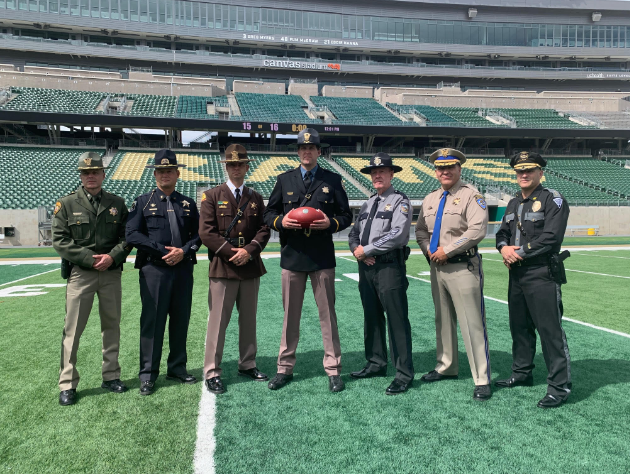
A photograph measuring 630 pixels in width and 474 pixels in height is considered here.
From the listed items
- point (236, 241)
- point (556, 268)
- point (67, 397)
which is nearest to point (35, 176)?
point (67, 397)

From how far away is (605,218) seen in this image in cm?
2820

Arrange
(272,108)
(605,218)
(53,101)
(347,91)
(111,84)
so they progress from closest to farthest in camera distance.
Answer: (605,218) < (53,101) < (111,84) < (272,108) < (347,91)

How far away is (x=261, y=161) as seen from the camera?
104 ft

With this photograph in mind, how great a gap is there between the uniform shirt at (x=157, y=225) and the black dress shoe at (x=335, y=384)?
72.7 inches

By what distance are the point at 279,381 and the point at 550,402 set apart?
7.74 feet

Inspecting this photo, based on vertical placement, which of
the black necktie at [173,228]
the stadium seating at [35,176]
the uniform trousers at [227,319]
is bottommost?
the uniform trousers at [227,319]

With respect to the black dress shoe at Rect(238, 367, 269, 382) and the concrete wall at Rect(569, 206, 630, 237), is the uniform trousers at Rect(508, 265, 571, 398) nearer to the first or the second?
the black dress shoe at Rect(238, 367, 269, 382)

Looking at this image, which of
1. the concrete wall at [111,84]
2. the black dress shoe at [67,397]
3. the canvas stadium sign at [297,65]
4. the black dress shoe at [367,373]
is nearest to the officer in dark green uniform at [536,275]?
the black dress shoe at [367,373]

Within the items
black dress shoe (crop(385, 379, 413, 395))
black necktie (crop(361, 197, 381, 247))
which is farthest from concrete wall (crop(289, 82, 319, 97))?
black dress shoe (crop(385, 379, 413, 395))

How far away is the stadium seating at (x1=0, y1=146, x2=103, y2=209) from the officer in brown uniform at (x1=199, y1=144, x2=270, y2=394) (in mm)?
22117

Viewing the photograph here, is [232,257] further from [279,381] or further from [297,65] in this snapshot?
[297,65]

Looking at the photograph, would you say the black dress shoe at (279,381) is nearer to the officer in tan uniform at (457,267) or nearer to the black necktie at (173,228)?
the officer in tan uniform at (457,267)

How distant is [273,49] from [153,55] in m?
11.6

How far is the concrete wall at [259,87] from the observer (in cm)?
3934
